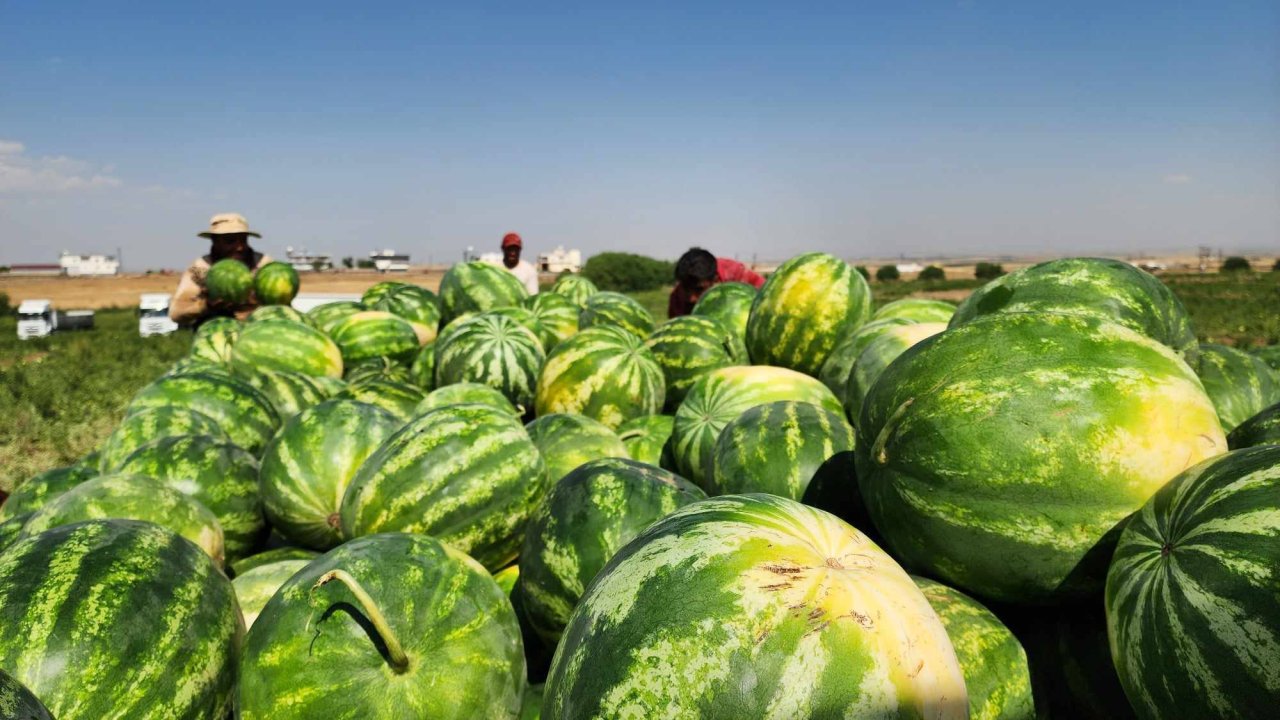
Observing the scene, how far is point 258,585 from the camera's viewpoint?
97.8 inches

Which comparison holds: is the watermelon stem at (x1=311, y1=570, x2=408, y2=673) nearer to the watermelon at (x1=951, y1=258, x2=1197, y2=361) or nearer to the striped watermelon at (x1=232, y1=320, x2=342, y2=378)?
the watermelon at (x1=951, y1=258, x2=1197, y2=361)

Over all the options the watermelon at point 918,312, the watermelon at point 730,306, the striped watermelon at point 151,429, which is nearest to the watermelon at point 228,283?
the striped watermelon at point 151,429

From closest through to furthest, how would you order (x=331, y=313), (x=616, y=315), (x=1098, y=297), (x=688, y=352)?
(x=1098, y=297), (x=688, y=352), (x=616, y=315), (x=331, y=313)

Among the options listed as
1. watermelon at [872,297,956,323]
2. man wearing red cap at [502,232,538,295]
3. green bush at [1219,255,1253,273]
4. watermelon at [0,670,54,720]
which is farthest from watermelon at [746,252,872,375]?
green bush at [1219,255,1253,273]

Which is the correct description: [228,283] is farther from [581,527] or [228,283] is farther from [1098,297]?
[1098,297]

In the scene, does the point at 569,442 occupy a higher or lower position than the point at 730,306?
lower

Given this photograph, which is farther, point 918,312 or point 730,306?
point 730,306

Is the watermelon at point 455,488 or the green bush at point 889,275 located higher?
the green bush at point 889,275

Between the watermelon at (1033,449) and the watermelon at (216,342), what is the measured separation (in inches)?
207

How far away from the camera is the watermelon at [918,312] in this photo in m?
3.93

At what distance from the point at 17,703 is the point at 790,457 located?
2151 millimetres

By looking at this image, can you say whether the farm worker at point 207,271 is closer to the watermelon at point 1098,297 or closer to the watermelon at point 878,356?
the watermelon at point 878,356

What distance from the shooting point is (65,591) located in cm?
186

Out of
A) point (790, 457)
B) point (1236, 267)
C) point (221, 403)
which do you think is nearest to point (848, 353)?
point (790, 457)
